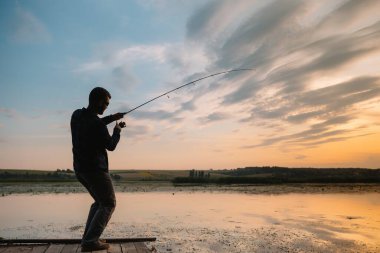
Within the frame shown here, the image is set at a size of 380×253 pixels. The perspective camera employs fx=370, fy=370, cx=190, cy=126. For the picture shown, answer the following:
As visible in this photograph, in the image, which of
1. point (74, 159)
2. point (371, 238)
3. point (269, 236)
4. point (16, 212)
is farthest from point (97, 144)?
point (16, 212)

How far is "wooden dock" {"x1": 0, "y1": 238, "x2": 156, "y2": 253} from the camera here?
5457 mm

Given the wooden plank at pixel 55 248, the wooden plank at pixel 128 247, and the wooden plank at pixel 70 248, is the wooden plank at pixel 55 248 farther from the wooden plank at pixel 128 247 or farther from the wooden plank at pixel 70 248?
the wooden plank at pixel 128 247

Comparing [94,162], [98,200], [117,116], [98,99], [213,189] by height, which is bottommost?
[213,189]

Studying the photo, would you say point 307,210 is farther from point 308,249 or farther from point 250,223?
point 308,249

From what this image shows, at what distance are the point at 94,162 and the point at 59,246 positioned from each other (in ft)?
5.60

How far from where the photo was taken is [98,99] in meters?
5.25

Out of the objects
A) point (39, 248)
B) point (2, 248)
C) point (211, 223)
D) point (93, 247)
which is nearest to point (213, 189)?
point (211, 223)

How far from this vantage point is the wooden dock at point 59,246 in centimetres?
546

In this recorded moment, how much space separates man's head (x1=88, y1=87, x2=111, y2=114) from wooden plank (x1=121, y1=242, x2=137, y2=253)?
209 centimetres

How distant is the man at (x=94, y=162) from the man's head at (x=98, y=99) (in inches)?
4.3

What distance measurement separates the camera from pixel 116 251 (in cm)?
536

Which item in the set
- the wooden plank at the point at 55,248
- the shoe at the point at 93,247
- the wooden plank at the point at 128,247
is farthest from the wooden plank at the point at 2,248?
the wooden plank at the point at 128,247

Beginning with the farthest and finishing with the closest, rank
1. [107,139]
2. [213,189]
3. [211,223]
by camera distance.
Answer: [213,189] < [211,223] < [107,139]

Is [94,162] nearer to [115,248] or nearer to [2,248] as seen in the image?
[115,248]
